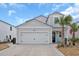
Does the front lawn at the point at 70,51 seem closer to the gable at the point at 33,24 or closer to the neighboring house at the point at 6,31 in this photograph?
the gable at the point at 33,24

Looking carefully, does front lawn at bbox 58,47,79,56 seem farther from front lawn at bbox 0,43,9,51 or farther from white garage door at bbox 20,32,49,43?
front lawn at bbox 0,43,9,51

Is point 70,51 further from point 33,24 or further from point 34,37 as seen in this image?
point 33,24

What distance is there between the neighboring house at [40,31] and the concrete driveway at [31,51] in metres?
0.24

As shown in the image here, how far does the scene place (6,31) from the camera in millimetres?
14766

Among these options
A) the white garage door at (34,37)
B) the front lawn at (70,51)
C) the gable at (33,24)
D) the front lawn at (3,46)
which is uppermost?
the gable at (33,24)

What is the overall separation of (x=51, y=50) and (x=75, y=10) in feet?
6.05

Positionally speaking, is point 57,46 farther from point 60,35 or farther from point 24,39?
point 24,39

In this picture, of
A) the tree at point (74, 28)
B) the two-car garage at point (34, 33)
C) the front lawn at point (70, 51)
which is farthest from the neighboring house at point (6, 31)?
the tree at point (74, 28)

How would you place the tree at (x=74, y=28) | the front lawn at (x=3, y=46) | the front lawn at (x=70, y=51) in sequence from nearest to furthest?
the front lawn at (x=70, y=51) < the tree at (x=74, y=28) < the front lawn at (x=3, y=46)

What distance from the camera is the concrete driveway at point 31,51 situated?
47.1 ft

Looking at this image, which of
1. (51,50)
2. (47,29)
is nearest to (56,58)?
(51,50)

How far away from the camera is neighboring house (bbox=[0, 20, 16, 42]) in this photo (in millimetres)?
14583

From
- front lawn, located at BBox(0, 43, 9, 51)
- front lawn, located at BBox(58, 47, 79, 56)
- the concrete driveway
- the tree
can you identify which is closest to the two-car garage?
the concrete driveway

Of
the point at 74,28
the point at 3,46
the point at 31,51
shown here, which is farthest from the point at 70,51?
the point at 3,46
